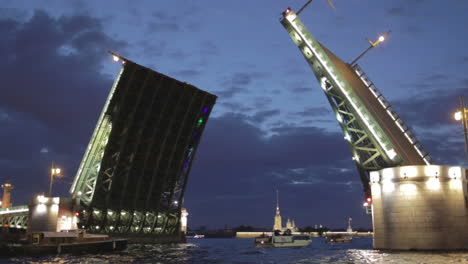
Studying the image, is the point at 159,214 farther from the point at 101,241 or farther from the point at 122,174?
the point at 101,241

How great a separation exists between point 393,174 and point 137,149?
2749 cm

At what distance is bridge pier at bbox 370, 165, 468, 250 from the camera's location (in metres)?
31.3

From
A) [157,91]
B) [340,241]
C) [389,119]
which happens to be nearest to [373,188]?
[389,119]

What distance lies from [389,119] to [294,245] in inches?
1409

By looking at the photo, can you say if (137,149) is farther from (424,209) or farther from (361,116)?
(424,209)

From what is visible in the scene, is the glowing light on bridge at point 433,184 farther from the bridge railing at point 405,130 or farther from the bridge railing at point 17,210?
the bridge railing at point 17,210

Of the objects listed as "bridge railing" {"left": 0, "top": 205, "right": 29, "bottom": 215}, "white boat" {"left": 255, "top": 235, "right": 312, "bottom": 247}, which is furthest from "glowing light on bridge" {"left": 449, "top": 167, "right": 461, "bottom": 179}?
"bridge railing" {"left": 0, "top": 205, "right": 29, "bottom": 215}

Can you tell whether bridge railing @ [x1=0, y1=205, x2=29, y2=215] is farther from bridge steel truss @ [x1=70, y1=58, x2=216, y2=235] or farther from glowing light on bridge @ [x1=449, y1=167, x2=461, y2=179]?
glowing light on bridge @ [x1=449, y1=167, x2=461, y2=179]

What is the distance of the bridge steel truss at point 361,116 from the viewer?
115 feet

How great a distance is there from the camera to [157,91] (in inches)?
1838

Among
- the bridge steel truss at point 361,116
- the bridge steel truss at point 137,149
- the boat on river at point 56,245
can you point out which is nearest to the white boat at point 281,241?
the bridge steel truss at point 137,149

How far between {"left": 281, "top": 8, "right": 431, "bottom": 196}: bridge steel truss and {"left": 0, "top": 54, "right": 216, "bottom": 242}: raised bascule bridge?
15.5 m

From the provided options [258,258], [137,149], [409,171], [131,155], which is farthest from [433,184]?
[131,155]

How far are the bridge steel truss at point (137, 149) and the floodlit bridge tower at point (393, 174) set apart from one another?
15.9m
